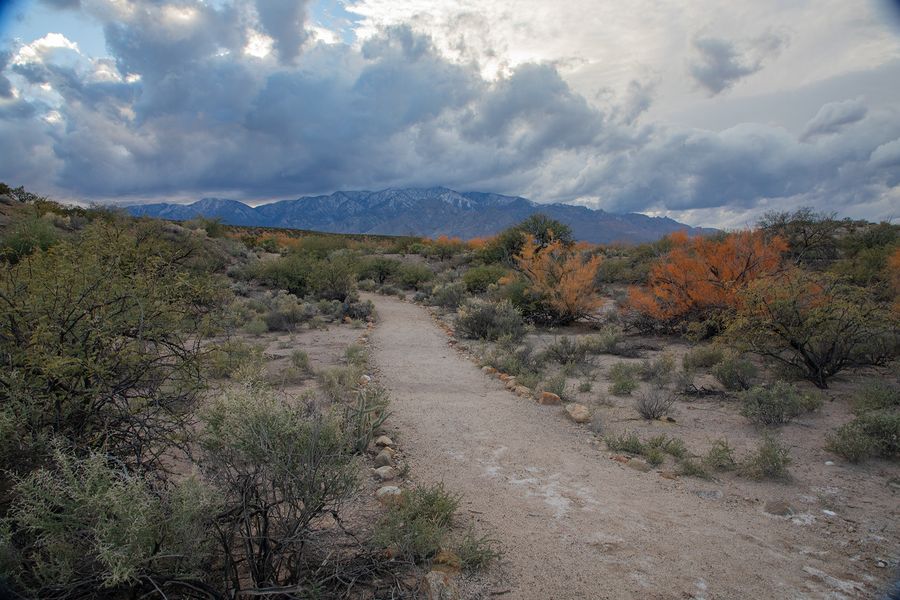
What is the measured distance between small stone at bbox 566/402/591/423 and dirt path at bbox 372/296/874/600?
0.20 m

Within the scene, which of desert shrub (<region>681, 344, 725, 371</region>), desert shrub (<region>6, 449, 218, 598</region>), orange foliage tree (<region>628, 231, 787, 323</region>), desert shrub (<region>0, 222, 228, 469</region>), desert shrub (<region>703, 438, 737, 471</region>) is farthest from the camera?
orange foliage tree (<region>628, 231, 787, 323</region>)

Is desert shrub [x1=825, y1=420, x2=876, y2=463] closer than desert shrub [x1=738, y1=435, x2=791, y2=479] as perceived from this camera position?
No

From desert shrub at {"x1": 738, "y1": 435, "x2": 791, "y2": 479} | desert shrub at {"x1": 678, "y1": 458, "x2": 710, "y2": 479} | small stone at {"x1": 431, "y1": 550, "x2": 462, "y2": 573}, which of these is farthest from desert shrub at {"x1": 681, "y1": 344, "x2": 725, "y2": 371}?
small stone at {"x1": 431, "y1": 550, "x2": 462, "y2": 573}

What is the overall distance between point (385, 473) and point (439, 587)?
7.30ft

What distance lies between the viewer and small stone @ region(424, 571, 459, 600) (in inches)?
131

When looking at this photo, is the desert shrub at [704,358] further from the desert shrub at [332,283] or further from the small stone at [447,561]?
the desert shrub at [332,283]

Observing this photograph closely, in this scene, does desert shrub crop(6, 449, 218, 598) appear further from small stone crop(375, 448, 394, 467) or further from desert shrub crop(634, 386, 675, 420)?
desert shrub crop(634, 386, 675, 420)

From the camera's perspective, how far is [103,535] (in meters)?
2.60

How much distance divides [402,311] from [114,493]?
58.1 feet

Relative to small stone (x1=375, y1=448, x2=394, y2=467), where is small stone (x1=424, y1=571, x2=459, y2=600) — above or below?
above

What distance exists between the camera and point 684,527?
4621mm

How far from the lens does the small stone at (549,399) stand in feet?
28.5

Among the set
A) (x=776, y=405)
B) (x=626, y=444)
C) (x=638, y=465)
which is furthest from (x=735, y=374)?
(x=638, y=465)

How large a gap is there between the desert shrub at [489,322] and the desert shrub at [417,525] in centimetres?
968
